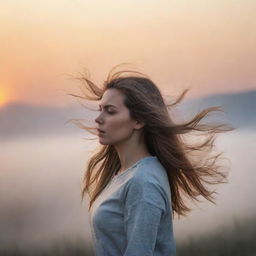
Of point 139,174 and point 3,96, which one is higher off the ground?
point 3,96

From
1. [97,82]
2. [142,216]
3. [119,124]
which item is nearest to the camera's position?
[142,216]

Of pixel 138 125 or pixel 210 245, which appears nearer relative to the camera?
pixel 138 125

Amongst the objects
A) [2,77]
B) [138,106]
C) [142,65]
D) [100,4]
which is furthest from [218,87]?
[2,77]

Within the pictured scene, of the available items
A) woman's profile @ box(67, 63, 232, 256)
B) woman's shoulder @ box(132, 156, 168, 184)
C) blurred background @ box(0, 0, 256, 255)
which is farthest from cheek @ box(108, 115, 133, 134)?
blurred background @ box(0, 0, 256, 255)

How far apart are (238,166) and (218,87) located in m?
0.31

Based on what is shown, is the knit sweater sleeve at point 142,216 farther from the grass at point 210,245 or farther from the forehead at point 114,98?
the grass at point 210,245

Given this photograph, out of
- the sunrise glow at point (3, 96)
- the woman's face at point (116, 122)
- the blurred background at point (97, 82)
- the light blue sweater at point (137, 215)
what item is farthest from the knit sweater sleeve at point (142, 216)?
the sunrise glow at point (3, 96)

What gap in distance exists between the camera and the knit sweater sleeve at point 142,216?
1.17 meters

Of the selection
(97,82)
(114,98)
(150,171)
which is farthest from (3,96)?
(150,171)

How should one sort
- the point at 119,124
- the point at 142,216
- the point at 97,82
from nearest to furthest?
the point at 142,216, the point at 119,124, the point at 97,82

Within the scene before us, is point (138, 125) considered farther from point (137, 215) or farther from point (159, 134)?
point (137, 215)

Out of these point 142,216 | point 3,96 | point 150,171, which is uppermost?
point 3,96

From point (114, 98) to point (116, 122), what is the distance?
0.07 metres

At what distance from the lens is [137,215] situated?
1.17 m
